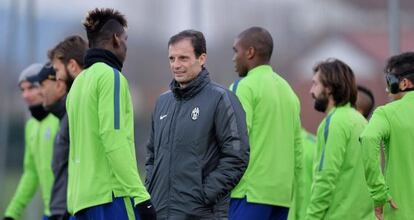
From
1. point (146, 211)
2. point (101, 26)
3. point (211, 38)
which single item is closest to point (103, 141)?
point (146, 211)

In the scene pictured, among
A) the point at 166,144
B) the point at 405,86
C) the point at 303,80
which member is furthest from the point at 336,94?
the point at 303,80

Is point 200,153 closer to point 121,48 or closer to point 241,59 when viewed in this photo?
point 121,48

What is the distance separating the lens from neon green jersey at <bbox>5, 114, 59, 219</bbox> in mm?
10336

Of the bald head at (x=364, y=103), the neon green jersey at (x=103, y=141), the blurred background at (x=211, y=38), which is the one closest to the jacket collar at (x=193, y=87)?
the neon green jersey at (x=103, y=141)

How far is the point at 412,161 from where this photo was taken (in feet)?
24.0

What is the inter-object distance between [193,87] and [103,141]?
2.10 ft

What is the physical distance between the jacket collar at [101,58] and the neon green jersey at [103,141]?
6 cm

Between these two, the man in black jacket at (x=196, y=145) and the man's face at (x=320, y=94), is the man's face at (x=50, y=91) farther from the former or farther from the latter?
the man in black jacket at (x=196, y=145)

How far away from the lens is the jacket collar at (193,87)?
6.93 meters

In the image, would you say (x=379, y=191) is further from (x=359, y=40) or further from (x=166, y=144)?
(x=359, y=40)

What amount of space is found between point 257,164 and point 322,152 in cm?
54

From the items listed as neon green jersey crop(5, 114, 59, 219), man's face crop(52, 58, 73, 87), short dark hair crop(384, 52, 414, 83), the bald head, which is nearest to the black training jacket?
short dark hair crop(384, 52, 414, 83)

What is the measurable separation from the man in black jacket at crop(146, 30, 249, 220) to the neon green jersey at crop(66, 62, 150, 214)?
7.9 inches

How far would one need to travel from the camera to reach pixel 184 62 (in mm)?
6969
